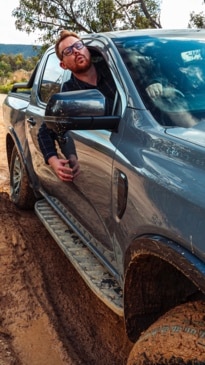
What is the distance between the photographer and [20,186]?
523cm

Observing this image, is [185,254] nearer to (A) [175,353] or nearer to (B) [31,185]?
(A) [175,353]

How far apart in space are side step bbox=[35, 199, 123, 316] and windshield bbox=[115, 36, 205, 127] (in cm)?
97

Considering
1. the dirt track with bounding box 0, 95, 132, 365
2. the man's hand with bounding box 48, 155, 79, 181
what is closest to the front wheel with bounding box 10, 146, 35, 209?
the dirt track with bounding box 0, 95, 132, 365

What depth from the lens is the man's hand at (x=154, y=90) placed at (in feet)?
8.51

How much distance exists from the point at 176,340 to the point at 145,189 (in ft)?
2.06

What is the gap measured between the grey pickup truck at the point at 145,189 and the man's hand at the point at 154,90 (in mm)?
10

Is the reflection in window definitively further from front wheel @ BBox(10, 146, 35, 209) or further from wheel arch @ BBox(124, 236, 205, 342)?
wheel arch @ BBox(124, 236, 205, 342)

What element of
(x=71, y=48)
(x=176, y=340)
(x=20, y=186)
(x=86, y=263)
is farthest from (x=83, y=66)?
(x=20, y=186)

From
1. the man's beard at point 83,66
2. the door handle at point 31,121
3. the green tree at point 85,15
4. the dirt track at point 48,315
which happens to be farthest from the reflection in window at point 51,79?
the green tree at point 85,15

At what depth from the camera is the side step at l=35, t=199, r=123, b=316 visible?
2.69 m

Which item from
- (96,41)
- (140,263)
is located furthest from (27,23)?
(140,263)

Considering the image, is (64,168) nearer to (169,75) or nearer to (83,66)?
(83,66)

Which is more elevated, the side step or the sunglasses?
the sunglasses

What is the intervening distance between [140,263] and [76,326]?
1326 mm
